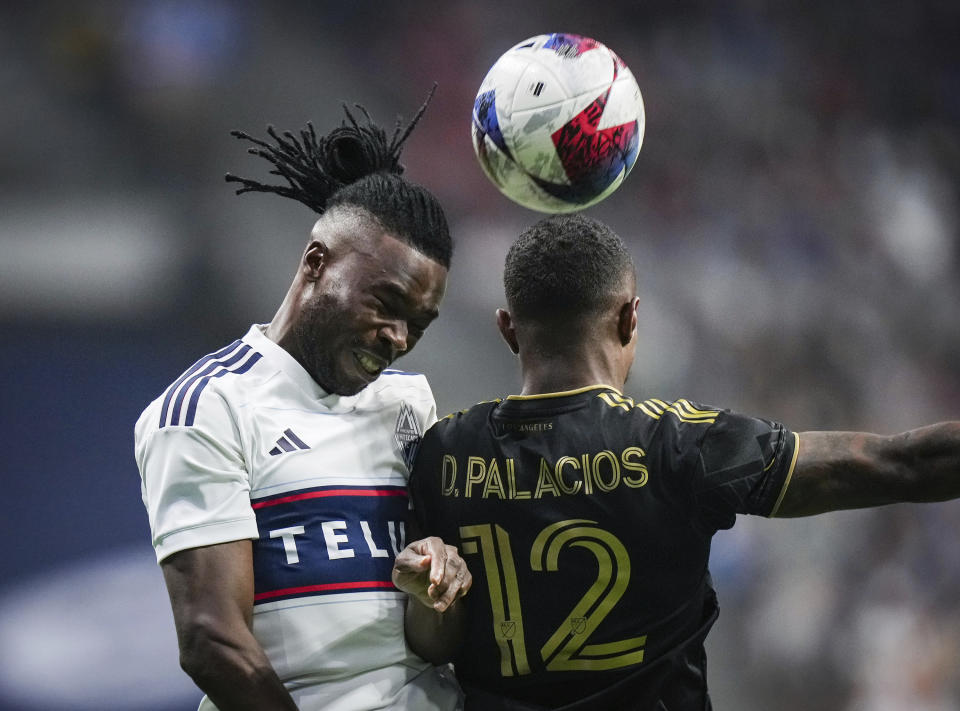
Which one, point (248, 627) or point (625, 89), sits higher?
point (625, 89)

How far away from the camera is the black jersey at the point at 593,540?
2186 mm

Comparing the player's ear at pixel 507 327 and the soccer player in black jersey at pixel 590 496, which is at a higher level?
the player's ear at pixel 507 327

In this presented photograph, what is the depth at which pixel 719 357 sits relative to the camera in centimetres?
711

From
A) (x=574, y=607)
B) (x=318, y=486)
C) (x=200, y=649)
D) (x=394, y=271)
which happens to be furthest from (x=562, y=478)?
(x=200, y=649)

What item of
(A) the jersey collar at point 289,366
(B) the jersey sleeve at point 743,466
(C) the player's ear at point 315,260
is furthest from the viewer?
(C) the player's ear at point 315,260

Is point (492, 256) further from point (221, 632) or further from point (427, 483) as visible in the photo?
point (221, 632)

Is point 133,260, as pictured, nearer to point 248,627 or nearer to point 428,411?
point 428,411

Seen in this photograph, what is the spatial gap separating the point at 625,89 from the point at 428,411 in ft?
3.22

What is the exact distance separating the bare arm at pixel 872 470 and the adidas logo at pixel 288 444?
1.07 metres

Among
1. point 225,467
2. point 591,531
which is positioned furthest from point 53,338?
point 591,531

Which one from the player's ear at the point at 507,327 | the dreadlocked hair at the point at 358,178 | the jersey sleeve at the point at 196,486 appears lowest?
the jersey sleeve at the point at 196,486

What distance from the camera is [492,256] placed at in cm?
659

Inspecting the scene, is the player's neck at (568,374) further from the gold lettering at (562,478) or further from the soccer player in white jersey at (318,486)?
the soccer player in white jersey at (318,486)

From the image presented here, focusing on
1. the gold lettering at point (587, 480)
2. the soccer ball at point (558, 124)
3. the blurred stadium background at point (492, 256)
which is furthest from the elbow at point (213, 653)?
the blurred stadium background at point (492, 256)
